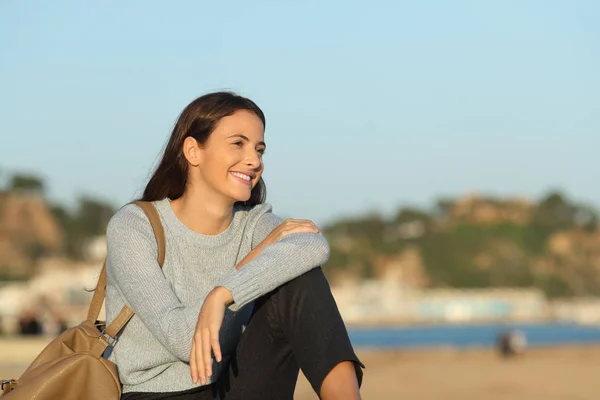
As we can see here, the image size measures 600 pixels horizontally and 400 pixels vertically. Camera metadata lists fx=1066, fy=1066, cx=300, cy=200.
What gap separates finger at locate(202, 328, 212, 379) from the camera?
2.66 meters

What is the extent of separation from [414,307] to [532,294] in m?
16.3

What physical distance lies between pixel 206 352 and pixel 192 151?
721mm

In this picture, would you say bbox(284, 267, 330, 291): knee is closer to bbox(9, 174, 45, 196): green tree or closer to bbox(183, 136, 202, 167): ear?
bbox(183, 136, 202, 167): ear

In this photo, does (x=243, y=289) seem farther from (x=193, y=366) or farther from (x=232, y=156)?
(x=232, y=156)

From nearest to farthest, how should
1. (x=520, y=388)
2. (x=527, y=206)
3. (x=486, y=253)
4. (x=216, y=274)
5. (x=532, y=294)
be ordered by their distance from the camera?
(x=216, y=274), (x=520, y=388), (x=532, y=294), (x=486, y=253), (x=527, y=206)

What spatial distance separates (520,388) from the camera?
522 inches

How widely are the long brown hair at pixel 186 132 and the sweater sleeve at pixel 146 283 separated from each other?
0.68ft

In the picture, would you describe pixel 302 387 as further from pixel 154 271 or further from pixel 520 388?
pixel 154 271

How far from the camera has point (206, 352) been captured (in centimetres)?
268

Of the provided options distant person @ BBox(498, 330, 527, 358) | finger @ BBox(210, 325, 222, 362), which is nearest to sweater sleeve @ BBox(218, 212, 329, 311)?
finger @ BBox(210, 325, 222, 362)

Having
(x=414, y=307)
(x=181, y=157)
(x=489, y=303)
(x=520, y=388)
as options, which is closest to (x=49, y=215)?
(x=414, y=307)

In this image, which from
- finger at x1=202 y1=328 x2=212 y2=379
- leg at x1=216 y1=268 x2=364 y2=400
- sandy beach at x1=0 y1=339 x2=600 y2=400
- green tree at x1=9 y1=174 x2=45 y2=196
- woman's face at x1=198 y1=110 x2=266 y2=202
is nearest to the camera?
finger at x1=202 y1=328 x2=212 y2=379

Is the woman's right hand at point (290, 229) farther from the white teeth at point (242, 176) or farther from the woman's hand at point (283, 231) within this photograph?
the white teeth at point (242, 176)

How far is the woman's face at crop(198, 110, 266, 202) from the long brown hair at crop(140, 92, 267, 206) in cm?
2
